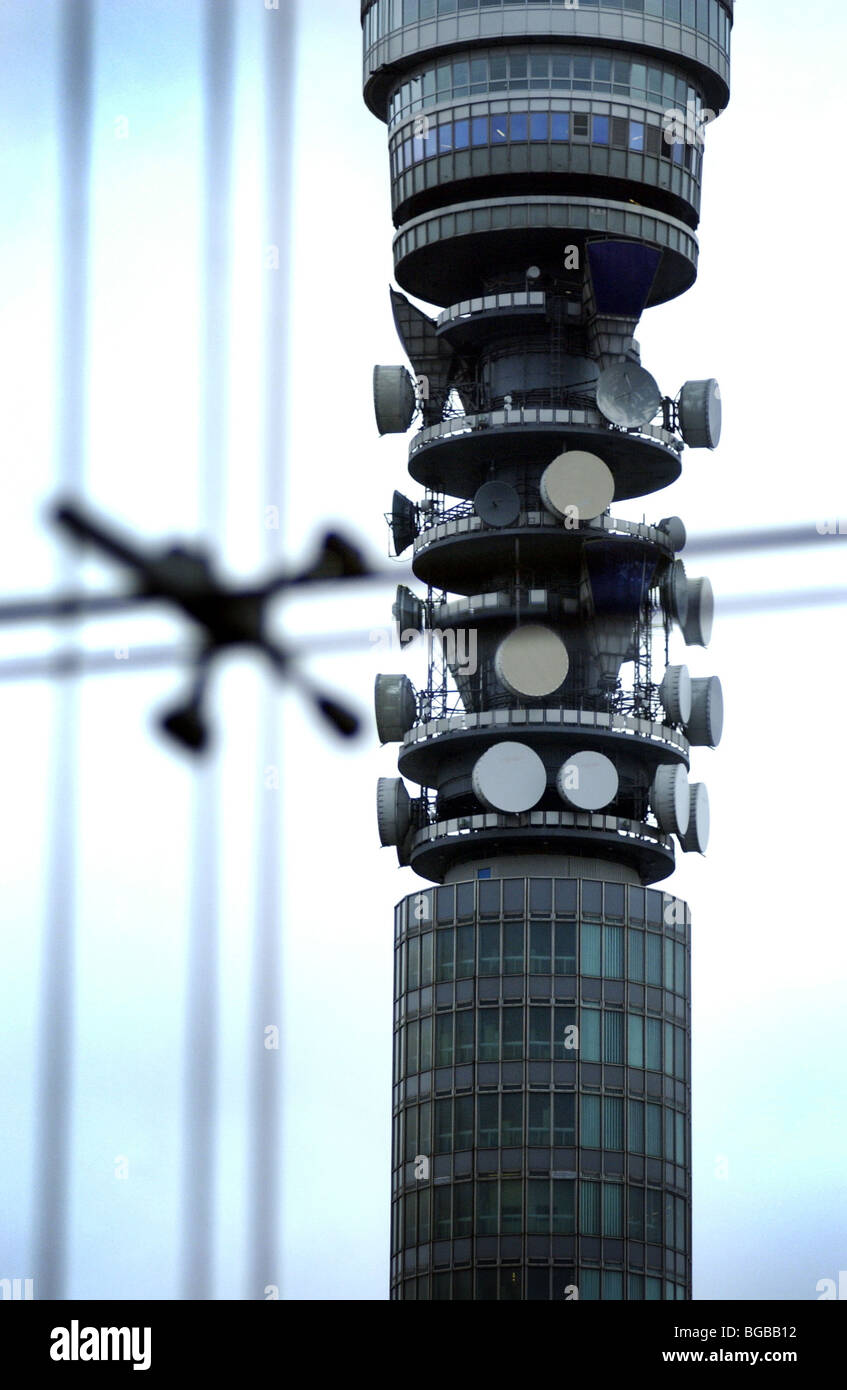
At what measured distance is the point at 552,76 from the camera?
512 feet

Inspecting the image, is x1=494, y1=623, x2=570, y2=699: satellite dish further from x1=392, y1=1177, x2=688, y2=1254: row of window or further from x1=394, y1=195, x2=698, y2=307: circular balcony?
x1=392, y1=1177, x2=688, y2=1254: row of window

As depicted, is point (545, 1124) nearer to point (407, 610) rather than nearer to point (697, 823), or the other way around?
point (697, 823)

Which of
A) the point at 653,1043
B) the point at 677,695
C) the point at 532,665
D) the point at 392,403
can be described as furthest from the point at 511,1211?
the point at 392,403

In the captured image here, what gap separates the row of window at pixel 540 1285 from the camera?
143875 mm

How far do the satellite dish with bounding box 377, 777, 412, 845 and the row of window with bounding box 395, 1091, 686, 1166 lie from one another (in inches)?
553

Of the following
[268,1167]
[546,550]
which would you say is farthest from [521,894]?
[268,1167]

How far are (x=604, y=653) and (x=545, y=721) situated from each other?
4.77m

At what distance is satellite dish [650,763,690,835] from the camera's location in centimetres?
14712

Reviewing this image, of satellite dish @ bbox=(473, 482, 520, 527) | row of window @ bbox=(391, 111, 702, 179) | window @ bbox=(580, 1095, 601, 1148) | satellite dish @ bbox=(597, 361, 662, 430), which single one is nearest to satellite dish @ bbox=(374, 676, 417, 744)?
satellite dish @ bbox=(473, 482, 520, 527)

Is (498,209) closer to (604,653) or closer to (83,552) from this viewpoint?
(604,653)

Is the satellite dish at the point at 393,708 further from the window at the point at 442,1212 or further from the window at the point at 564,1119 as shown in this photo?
the window at the point at 442,1212

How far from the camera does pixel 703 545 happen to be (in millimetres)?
37750

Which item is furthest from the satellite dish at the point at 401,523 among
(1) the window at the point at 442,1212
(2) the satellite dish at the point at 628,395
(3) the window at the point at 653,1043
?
(1) the window at the point at 442,1212

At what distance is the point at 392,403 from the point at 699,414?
16380 millimetres
